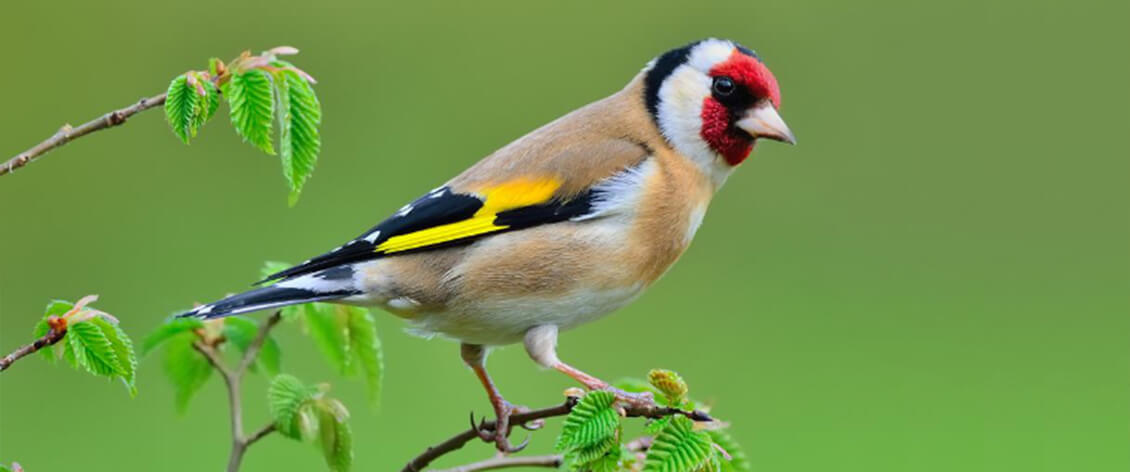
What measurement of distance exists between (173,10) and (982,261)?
3.51 metres

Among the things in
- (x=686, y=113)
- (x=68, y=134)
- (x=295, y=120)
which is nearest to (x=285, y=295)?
(x=295, y=120)

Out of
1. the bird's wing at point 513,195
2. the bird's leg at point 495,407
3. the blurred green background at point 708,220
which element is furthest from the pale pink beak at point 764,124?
the blurred green background at point 708,220

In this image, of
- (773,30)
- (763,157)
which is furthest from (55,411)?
(773,30)

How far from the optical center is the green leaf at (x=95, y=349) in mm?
1721

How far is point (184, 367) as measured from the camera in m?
2.40

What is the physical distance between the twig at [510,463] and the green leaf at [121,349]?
0.44m

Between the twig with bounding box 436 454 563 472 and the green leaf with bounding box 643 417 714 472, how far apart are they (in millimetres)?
176

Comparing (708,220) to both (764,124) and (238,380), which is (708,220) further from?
(238,380)

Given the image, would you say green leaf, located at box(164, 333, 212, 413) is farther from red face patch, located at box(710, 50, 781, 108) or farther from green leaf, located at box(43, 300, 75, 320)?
red face patch, located at box(710, 50, 781, 108)

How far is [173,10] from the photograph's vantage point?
6.18 metres

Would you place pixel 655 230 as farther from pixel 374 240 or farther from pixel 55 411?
pixel 55 411

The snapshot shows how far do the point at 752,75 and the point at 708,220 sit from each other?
314 centimetres

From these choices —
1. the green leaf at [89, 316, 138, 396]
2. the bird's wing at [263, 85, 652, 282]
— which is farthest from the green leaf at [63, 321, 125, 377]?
the bird's wing at [263, 85, 652, 282]

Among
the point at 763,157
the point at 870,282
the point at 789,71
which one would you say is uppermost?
the point at 789,71
